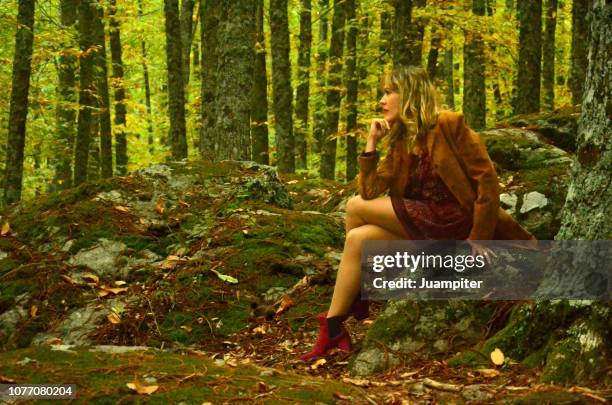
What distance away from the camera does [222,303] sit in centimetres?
605

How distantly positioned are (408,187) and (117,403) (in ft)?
8.06

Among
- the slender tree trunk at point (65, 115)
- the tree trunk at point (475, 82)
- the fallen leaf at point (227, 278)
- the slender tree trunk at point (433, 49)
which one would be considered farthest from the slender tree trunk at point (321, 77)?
the fallen leaf at point (227, 278)

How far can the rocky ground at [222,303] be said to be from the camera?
3490 mm

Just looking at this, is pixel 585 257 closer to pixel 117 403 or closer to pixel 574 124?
pixel 117 403

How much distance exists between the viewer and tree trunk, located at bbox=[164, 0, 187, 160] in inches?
519

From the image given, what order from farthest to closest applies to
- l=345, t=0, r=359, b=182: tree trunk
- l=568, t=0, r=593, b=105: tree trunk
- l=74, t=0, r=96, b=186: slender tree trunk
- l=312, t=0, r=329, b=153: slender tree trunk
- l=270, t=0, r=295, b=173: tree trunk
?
l=312, t=0, r=329, b=153: slender tree trunk < l=345, t=0, r=359, b=182: tree trunk < l=270, t=0, r=295, b=173: tree trunk < l=74, t=0, r=96, b=186: slender tree trunk < l=568, t=0, r=593, b=105: tree trunk

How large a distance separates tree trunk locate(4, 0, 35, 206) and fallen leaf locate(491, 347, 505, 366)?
26.6ft

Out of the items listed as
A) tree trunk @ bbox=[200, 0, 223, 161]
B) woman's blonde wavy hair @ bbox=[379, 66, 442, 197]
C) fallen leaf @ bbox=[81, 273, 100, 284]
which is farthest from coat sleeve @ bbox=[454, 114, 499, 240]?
tree trunk @ bbox=[200, 0, 223, 161]

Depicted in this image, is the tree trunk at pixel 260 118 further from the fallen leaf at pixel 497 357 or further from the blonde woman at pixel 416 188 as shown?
the fallen leaf at pixel 497 357

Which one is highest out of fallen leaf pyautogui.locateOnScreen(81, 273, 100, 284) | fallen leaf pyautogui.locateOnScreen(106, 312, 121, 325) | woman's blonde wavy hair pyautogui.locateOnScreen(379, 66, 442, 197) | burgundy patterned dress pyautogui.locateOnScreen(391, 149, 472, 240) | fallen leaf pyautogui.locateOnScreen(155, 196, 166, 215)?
woman's blonde wavy hair pyautogui.locateOnScreen(379, 66, 442, 197)

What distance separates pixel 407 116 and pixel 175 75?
957cm

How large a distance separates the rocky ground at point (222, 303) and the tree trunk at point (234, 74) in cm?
104

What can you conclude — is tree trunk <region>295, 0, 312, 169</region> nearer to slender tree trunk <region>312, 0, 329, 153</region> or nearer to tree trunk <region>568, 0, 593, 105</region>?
slender tree trunk <region>312, 0, 329, 153</region>

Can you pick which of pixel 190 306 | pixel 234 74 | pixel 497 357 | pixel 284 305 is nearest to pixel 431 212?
pixel 497 357
